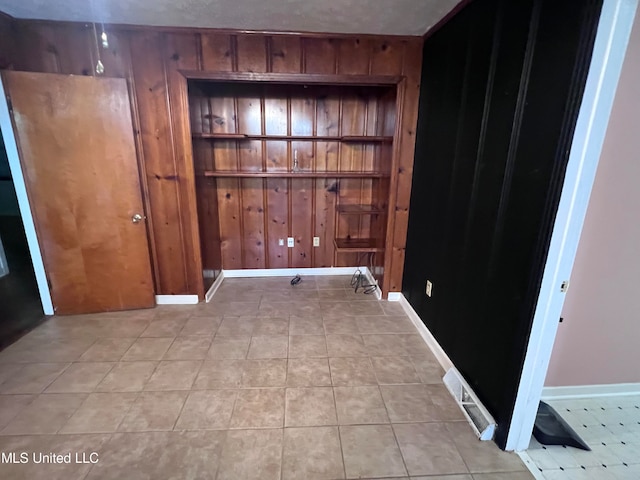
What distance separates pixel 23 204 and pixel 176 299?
1.43m

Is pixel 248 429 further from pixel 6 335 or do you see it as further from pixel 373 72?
pixel 373 72

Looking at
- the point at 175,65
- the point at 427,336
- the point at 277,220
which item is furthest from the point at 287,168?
the point at 427,336

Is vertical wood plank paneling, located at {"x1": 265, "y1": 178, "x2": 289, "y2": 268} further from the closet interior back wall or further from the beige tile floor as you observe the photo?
the beige tile floor

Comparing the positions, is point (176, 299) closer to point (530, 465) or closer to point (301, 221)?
point (301, 221)

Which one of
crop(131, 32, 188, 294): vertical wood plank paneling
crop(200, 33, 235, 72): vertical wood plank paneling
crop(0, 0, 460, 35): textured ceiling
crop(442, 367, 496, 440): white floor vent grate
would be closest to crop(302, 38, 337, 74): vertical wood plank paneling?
crop(0, 0, 460, 35): textured ceiling

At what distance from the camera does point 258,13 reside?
217cm

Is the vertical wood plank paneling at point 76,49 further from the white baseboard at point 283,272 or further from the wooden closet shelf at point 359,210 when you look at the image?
the wooden closet shelf at point 359,210

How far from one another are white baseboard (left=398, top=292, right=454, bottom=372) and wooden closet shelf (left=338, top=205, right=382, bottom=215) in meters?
0.90

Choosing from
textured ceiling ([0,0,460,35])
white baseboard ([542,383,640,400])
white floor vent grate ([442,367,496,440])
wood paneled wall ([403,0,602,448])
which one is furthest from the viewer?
textured ceiling ([0,0,460,35])

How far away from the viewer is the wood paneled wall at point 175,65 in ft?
7.95

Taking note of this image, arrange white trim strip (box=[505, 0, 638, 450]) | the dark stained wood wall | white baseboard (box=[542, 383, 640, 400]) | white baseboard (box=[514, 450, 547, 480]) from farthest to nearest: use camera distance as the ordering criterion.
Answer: the dark stained wood wall → white baseboard (box=[542, 383, 640, 400]) → white baseboard (box=[514, 450, 547, 480]) → white trim strip (box=[505, 0, 638, 450])

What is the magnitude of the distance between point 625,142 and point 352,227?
97.7 inches

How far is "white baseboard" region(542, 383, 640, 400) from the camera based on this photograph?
6.20 feet

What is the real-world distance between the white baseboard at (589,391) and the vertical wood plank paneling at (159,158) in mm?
2994
